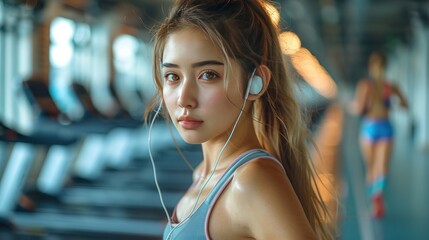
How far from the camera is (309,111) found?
126 centimetres

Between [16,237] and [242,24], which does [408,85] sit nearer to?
[16,237]

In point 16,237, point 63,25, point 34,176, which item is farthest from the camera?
point 63,25

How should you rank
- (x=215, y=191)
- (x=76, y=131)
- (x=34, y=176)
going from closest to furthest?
1. (x=215, y=191)
2. (x=34, y=176)
3. (x=76, y=131)

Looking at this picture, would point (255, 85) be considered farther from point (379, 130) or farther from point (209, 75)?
point (379, 130)

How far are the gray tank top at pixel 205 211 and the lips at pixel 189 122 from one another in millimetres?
81

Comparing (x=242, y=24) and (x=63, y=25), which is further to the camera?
(x=63, y=25)

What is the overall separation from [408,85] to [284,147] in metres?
19.8

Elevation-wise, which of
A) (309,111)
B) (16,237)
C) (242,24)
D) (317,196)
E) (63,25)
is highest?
(63,25)

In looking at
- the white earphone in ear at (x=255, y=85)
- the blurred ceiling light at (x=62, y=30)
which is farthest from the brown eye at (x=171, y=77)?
the blurred ceiling light at (x=62, y=30)

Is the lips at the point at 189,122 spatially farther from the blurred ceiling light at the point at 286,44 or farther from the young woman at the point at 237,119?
the blurred ceiling light at the point at 286,44

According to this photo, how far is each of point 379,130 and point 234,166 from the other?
16.5 ft

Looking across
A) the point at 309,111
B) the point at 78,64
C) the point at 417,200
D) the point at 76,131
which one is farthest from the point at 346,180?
the point at 309,111

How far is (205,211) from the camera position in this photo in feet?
2.97

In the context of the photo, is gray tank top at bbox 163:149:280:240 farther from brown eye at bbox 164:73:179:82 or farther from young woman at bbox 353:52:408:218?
young woman at bbox 353:52:408:218
